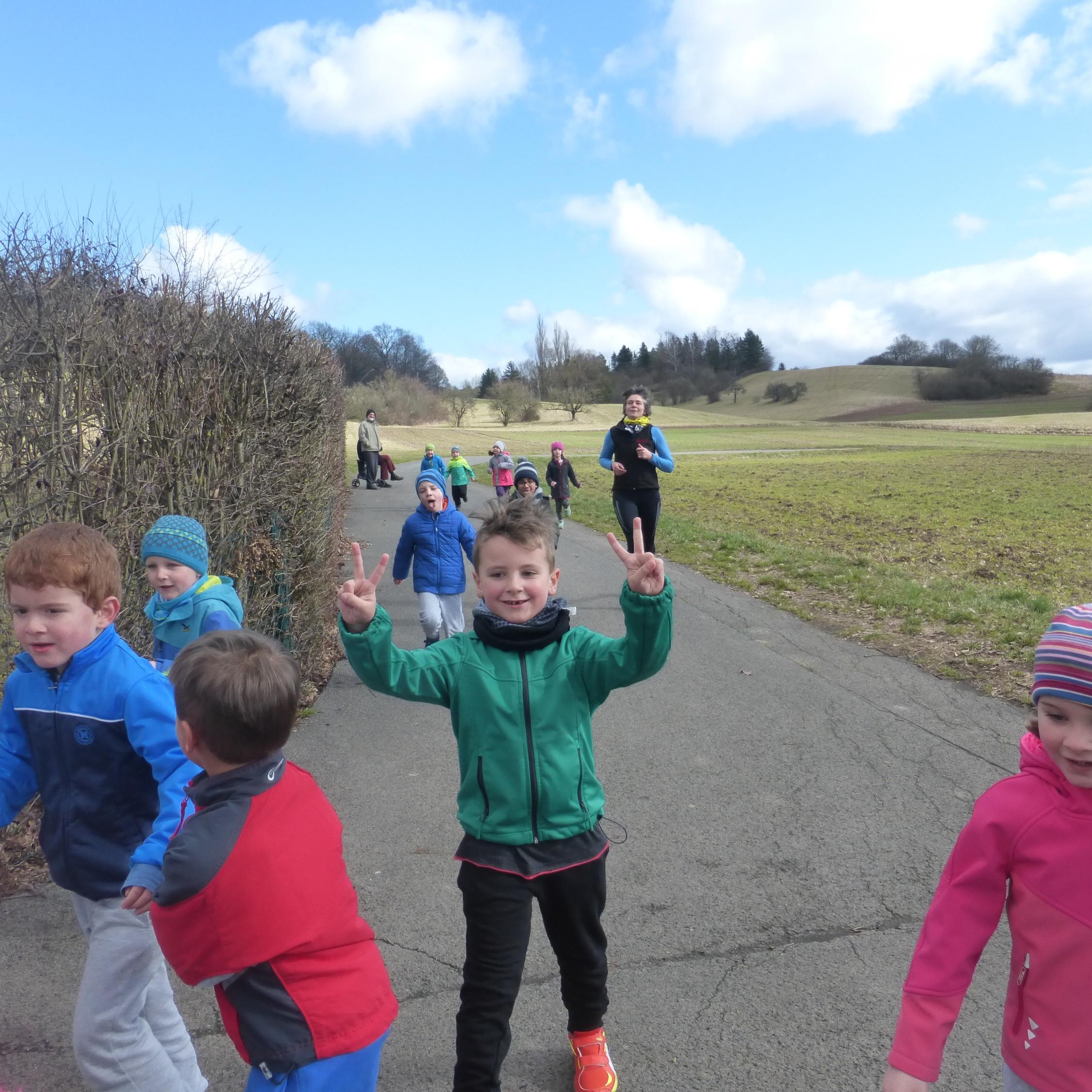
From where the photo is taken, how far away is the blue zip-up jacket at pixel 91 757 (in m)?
2.41

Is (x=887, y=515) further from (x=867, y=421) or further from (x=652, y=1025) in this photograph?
(x=867, y=421)

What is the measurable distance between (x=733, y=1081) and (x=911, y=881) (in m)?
1.51

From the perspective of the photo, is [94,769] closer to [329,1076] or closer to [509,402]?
[329,1076]

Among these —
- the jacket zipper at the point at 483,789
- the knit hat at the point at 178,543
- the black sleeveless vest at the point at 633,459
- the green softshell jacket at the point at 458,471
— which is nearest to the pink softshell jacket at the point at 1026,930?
the jacket zipper at the point at 483,789

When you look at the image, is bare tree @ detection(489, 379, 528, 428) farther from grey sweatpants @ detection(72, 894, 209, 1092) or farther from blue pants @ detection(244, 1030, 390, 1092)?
blue pants @ detection(244, 1030, 390, 1092)

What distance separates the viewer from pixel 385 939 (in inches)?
137

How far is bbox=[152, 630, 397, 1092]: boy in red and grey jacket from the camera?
1762mm

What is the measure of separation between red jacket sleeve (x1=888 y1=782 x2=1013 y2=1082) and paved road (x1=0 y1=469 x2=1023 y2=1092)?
109 centimetres

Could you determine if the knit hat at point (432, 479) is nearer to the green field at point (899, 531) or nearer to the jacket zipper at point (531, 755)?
the green field at point (899, 531)

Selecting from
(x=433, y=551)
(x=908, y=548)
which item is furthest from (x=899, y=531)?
(x=433, y=551)

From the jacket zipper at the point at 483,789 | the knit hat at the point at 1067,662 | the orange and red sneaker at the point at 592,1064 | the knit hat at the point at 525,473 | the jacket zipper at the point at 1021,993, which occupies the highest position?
the knit hat at the point at 525,473

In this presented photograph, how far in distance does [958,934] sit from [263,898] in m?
1.40

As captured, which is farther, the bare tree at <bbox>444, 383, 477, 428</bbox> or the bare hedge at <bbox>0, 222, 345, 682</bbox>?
the bare tree at <bbox>444, 383, 477, 428</bbox>

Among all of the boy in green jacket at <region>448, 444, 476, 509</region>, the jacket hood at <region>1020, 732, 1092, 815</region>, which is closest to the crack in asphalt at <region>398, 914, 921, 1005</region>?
the jacket hood at <region>1020, 732, 1092, 815</region>
